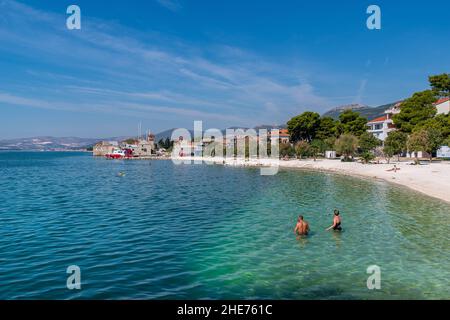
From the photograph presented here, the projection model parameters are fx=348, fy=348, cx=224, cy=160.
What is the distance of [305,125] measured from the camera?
422ft

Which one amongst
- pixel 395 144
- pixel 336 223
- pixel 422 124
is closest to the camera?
pixel 336 223

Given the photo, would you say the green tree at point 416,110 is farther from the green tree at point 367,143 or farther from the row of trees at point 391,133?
Result: the green tree at point 367,143

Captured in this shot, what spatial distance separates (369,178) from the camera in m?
61.9

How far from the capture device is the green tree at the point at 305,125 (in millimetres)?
128762

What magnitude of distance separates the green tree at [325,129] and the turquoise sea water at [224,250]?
91404 mm

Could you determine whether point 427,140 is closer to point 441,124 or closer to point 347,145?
point 441,124

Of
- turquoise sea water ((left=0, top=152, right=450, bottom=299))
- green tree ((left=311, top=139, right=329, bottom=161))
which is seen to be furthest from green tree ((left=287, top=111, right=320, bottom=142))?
turquoise sea water ((left=0, top=152, right=450, bottom=299))

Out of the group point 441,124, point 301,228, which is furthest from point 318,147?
point 301,228

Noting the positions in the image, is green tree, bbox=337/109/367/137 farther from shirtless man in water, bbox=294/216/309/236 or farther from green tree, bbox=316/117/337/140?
shirtless man in water, bbox=294/216/309/236

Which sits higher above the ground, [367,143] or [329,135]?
[329,135]

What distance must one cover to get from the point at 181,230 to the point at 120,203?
1572 centimetres

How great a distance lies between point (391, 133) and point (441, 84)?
2910cm

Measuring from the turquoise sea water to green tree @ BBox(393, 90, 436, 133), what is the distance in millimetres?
60380

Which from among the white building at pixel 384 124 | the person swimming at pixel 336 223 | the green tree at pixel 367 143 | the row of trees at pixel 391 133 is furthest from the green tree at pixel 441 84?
the person swimming at pixel 336 223
